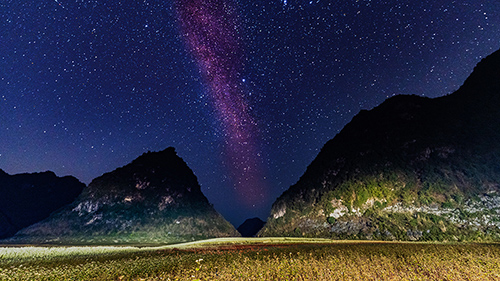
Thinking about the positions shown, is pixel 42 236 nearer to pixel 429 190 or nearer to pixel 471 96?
pixel 429 190

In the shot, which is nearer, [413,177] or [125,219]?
[413,177]

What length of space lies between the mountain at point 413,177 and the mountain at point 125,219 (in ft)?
186

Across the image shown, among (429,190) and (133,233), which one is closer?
(429,190)

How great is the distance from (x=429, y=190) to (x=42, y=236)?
8269 inches

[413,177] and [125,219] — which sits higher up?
[125,219]

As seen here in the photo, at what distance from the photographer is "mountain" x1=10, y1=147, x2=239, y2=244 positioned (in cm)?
13700

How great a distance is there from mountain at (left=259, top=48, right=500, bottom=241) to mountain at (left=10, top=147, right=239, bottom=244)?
56737 mm

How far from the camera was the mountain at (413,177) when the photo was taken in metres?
92.7

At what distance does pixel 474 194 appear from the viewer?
93500mm

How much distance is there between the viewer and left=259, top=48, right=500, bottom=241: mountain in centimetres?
9269

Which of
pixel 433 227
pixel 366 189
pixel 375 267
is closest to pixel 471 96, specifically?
pixel 366 189

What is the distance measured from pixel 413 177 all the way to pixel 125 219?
18359 centimetres

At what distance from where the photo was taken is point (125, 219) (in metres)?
159

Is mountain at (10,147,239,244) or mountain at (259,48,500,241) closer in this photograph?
mountain at (259,48,500,241)
